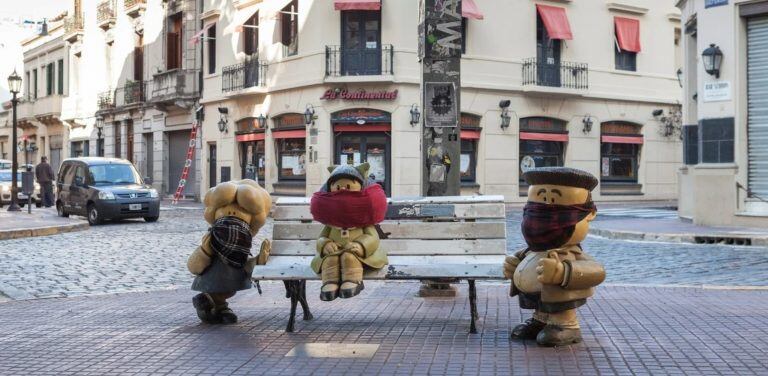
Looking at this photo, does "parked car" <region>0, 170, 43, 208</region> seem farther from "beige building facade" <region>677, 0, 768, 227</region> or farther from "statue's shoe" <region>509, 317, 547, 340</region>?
"statue's shoe" <region>509, 317, 547, 340</region>

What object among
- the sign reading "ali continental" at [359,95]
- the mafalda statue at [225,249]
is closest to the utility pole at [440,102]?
the mafalda statue at [225,249]

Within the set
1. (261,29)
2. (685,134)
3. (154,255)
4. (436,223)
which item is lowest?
(154,255)

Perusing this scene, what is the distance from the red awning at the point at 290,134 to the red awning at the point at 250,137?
2.60ft

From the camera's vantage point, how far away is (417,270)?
620cm

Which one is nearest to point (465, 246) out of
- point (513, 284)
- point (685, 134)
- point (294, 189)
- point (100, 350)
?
point (513, 284)

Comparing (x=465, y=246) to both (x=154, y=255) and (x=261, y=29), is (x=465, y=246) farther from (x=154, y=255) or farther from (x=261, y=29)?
(x=261, y=29)

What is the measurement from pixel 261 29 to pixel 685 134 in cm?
1634

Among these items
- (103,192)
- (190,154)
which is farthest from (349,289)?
(190,154)

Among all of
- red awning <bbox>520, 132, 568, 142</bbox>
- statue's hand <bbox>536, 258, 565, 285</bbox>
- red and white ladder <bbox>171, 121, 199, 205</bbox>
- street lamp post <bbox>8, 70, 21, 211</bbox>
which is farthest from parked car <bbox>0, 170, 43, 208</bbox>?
statue's hand <bbox>536, 258, 565, 285</bbox>

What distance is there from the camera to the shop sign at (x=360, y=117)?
28.1 meters

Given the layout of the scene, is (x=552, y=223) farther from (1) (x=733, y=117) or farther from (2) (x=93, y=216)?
(2) (x=93, y=216)

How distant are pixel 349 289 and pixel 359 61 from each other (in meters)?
22.5

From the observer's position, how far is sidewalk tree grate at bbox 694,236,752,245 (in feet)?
49.2

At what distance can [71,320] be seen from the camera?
23.6ft
